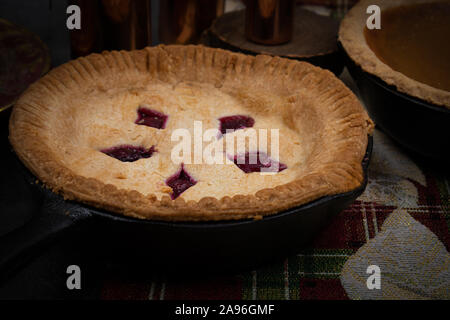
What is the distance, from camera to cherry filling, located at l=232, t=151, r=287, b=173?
4.86 feet

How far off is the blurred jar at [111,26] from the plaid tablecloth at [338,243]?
0.90m

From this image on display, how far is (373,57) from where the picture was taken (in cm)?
170

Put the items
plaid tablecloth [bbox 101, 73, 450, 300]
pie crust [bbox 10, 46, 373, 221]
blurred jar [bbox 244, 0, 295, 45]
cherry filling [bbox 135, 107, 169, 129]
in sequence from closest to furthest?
1. pie crust [bbox 10, 46, 373, 221]
2. plaid tablecloth [bbox 101, 73, 450, 300]
3. cherry filling [bbox 135, 107, 169, 129]
4. blurred jar [bbox 244, 0, 295, 45]

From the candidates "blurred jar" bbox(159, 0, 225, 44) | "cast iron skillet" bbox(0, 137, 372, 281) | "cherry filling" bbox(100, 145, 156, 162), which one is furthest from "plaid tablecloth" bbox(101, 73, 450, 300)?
"blurred jar" bbox(159, 0, 225, 44)

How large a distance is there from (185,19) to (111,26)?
373 mm

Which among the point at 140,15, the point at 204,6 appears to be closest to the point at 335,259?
the point at 140,15

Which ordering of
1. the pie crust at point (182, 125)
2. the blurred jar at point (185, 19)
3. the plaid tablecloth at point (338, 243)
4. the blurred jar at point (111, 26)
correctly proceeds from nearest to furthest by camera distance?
the pie crust at point (182, 125)
the plaid tablecloth at point (338, 243)
the blurred jar at point (111, 26)
the blurred jar at point (185, 19)

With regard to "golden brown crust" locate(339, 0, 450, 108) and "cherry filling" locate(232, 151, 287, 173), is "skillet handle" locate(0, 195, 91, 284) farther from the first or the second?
"golden brown crust" locate(339, 0, 450, 108)

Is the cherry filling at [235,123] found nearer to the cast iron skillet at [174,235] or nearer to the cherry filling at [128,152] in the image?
the cherry filling at [128,152]

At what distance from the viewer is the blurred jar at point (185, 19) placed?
216 centimetres

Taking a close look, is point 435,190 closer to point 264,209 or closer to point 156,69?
point 264,209

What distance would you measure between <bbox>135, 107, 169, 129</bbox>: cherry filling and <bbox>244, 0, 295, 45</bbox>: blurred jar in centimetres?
58

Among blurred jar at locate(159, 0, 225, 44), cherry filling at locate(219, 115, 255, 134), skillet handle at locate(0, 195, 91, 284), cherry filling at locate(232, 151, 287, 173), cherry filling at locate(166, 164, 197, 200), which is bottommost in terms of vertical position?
cherry filling at locate(166, 164, 197, 200)

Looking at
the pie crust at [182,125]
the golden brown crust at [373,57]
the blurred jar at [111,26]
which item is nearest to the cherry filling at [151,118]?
the pie crust at [182,125]
